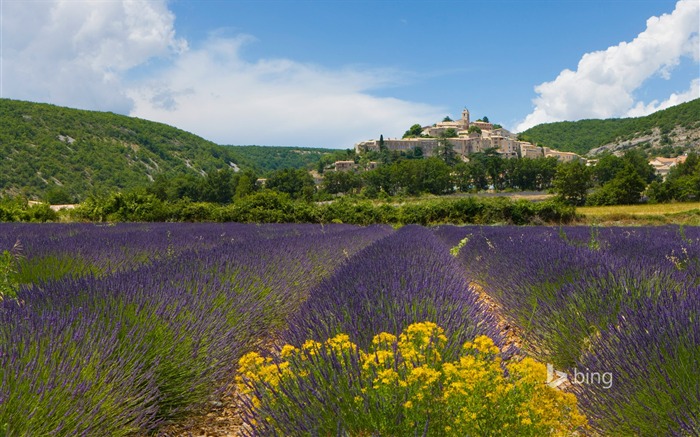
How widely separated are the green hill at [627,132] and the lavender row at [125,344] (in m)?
139

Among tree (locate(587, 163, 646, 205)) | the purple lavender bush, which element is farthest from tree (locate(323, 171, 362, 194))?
the purple lavender bush

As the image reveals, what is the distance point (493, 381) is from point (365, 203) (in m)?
21.0

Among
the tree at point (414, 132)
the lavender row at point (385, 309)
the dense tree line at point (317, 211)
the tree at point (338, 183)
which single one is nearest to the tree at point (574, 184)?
the dense tree line at point (317, 211)

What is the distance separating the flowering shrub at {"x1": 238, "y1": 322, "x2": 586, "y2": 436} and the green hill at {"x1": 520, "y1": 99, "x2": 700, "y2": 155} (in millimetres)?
139897

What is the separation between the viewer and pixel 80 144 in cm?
8162

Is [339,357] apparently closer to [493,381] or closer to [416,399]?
[416,399]

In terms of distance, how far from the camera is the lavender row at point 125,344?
1.64 meters

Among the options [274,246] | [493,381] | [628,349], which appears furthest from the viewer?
[274,246]

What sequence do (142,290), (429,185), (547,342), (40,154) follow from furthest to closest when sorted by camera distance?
(429,185), (40,154), (547,342), (142,290)

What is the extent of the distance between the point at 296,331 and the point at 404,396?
1.12 metres

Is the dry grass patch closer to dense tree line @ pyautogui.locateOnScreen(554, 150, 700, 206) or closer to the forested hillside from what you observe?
dense tree line @ pyautogui.locateOnScreen(554, 150, 700, 206)

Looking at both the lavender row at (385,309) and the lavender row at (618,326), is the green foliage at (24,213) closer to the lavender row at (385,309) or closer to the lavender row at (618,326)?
the lavender row at (385,309)

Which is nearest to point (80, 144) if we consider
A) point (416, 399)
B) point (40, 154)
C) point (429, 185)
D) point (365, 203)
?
point (40, 154)

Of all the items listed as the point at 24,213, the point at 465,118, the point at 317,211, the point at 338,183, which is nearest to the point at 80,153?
the point at 338,183
